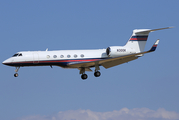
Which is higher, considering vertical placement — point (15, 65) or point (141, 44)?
point (141, 44)

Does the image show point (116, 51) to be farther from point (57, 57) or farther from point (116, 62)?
point (57, 57)

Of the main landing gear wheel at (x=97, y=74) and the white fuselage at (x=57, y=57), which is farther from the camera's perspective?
the main landing gear wheel at (x=97, y=74)

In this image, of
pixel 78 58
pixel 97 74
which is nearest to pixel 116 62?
pixel 97 74

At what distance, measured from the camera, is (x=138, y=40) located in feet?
125

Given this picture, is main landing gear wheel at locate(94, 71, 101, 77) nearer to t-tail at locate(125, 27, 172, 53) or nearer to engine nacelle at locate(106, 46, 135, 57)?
engine nacelle at locate(106, 46, 135, 57)

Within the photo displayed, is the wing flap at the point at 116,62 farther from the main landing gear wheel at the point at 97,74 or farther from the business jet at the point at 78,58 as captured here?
the main landing gear wheel at the point at 97,74

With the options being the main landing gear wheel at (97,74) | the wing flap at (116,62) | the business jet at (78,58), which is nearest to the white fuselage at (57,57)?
the business jet at (78,58)

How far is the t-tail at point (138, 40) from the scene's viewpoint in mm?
38000

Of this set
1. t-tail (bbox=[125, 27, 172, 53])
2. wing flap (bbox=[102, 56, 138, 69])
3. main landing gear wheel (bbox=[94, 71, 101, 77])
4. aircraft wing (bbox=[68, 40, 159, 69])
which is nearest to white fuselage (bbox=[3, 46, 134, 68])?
aircraft wing (bbox=[68, 40, 159, 69])

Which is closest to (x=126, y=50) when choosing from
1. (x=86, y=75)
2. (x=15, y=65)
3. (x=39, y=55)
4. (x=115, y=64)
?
(x=115, y=64)

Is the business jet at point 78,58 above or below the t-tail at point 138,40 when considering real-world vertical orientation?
below

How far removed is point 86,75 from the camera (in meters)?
37.0

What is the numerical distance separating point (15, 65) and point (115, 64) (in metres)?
10.3

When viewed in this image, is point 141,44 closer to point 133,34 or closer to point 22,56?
point 133,34
